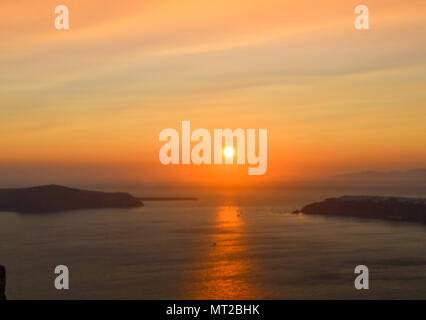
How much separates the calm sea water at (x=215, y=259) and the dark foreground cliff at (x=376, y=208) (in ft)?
24.0

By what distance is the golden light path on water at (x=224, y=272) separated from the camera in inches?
1630

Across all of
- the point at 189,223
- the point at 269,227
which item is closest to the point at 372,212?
the point at 269,227

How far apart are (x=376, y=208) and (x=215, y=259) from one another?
6245cm

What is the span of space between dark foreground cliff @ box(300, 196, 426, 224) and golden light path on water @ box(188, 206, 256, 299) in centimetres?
4073

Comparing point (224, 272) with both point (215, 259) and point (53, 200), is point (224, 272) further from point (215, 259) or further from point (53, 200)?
point (53, 200)

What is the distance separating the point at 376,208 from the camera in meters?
110

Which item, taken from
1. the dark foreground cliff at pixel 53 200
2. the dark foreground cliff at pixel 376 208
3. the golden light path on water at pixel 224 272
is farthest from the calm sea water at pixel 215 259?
the dark foreground cliff at pixel 53 200

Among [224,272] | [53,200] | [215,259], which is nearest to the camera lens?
[224,272]

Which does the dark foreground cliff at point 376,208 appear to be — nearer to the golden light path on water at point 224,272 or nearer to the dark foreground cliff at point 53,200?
the golden light path on water at point 224,272

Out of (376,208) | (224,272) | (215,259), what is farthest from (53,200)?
(224,272)

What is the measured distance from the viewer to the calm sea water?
42688 mm

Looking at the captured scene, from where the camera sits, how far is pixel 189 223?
350 feet

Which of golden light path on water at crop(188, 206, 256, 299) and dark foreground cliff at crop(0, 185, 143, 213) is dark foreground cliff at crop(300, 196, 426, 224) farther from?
dark foreground cliff at crop(0, 185, 143, 213)
